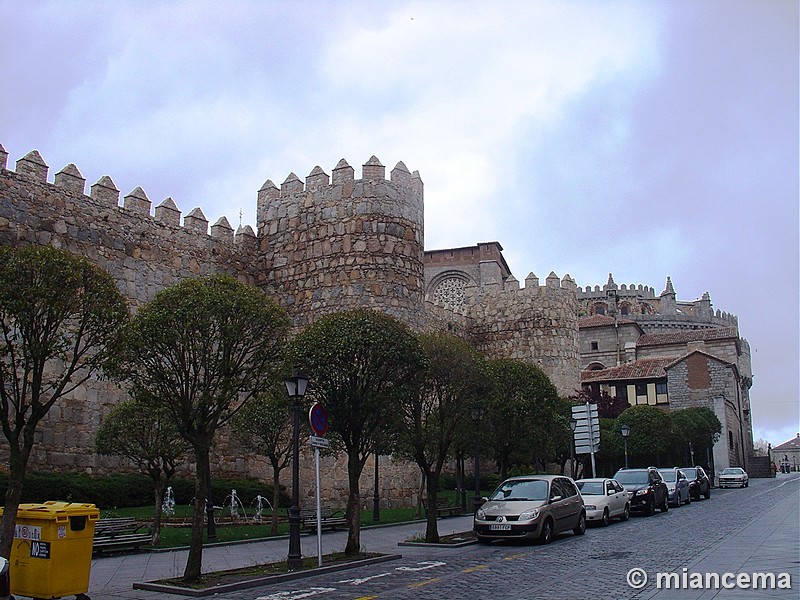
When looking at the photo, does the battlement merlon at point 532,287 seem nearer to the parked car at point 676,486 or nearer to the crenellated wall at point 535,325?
the crenellated wall at point 535,325

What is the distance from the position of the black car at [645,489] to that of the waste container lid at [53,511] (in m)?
17.8

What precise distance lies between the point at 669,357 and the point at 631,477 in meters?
41.5

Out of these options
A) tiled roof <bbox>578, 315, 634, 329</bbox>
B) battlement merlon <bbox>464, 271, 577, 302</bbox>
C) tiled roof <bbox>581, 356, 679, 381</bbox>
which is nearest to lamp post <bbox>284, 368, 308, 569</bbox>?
battlement merlon <bbox>464, 271, 577, 302</bbox>

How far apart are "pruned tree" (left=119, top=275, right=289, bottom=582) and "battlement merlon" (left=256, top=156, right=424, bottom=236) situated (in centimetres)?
1279

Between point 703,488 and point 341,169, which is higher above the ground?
point 341,169

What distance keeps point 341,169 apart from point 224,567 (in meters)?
14.7

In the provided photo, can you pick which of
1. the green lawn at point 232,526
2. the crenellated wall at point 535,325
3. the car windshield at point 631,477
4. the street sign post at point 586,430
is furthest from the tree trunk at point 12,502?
the crenellated wall at point 535,325

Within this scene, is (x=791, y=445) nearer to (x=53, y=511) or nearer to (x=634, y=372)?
(x=634, y=372)

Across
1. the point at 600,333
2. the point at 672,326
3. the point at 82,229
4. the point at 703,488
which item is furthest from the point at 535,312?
the point at 672,326

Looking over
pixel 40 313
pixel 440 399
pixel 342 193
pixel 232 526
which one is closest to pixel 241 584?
pixel 40 313

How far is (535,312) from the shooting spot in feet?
113

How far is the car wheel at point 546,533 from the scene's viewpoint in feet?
50.4

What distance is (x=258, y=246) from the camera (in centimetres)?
2528

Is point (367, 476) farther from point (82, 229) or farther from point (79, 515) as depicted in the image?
point (79, 515)
